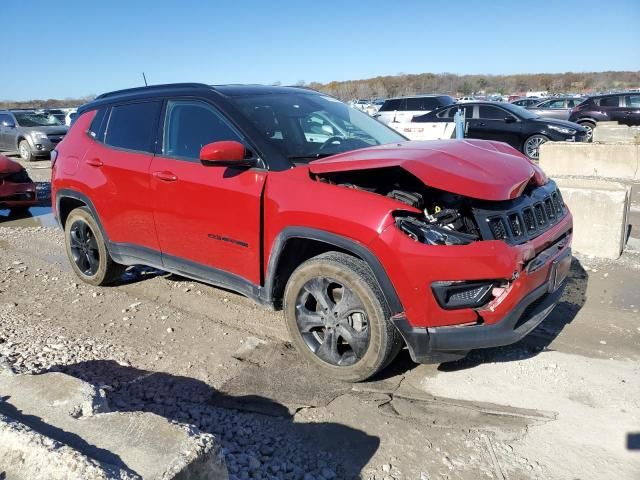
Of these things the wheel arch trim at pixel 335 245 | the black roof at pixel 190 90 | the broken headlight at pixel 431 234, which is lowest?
the wheel arch trim at pixel 335 245

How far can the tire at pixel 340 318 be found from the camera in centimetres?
320

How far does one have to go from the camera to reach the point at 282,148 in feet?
12.4

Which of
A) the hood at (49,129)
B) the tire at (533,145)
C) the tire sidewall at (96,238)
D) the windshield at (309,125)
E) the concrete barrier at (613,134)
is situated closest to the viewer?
the windshield at (309,125)

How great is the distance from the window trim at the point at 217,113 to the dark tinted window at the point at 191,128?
0.02 meters

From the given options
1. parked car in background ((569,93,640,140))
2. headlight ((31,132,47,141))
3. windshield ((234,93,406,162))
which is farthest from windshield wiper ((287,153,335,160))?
parked car in background ((569,93,640,140))

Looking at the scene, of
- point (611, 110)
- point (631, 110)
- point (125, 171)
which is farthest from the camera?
point (611, 110)

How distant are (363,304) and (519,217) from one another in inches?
41.1

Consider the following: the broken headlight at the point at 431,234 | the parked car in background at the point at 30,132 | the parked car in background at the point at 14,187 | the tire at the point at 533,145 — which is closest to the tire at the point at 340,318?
the broken headlight at the point at 431,234

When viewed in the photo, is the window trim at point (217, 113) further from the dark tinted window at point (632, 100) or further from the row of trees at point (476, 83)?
the row of trees at point (476, 83)

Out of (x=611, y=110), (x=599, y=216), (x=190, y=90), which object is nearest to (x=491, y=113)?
(x=611, y=110)

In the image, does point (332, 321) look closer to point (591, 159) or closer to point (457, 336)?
point (457, 336)

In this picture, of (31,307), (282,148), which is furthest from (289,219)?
(31,307)

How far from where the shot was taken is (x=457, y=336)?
3031 millimetres

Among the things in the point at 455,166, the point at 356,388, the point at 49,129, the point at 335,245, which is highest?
the point at 49,129
